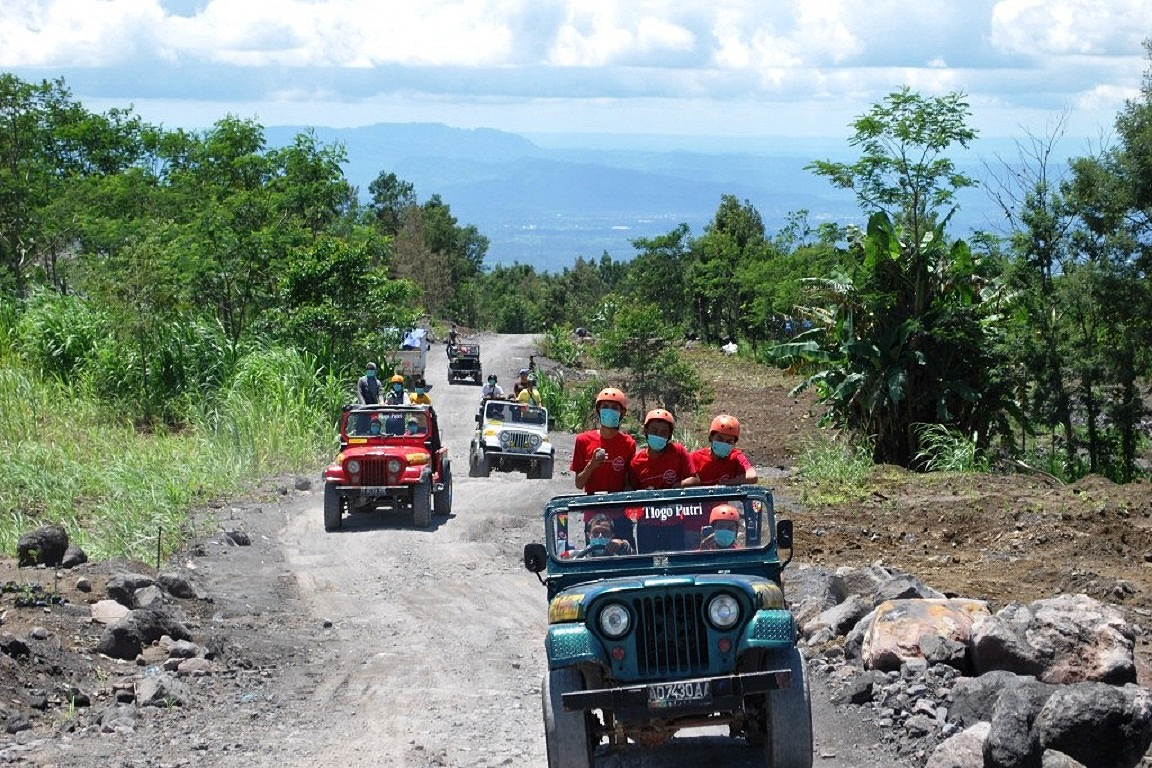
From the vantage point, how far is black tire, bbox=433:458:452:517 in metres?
19.6

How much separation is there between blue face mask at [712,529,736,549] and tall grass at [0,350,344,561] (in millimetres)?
9690

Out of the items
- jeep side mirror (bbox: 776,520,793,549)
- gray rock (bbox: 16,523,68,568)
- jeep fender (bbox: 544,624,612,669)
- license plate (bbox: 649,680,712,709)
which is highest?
jeep side mirror (bbox: 776,520,793,549)

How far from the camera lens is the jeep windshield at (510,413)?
26656 mm

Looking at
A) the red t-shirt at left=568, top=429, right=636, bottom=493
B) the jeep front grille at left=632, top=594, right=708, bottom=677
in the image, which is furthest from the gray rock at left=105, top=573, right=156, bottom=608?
the jeep front grille at left=632, top=594, right=708, bottom=677

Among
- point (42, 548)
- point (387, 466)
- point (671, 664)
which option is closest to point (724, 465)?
point (671, 664)

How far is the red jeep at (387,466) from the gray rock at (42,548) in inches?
185

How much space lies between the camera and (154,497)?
19125 millimetres

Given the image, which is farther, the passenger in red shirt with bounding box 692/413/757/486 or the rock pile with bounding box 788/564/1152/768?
the passenger in red shirt with bounding box 692/413/757/486

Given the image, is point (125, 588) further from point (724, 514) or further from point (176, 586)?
point (724, 514)

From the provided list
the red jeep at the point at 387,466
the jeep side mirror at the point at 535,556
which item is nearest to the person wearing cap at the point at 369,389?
the red jeep at the point at 387,466

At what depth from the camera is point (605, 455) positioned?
9148 mm

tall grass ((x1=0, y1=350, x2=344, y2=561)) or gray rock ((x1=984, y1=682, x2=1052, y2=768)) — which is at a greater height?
gray rock ((x1=984, y1=682, x2=1052, y2=768))

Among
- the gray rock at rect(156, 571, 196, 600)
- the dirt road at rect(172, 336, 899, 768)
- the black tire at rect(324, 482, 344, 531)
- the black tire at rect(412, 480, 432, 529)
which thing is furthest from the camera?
the black tire at rect(324, 482, 344, 531)

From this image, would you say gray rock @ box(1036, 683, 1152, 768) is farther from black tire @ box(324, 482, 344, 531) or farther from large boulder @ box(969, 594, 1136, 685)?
black tire @ box(324, 482, 344, 531)
